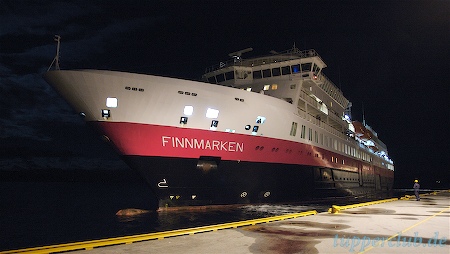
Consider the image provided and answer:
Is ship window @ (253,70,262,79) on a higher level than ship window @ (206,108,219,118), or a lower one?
higher

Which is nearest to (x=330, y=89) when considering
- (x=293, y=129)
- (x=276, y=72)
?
(x=276, y=72)

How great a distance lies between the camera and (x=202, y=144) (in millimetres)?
17594

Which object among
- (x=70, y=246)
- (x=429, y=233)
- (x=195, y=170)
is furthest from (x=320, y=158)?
(x=70, y=246)

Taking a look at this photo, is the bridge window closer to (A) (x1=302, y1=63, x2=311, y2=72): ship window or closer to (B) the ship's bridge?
(B) the ship's bridge

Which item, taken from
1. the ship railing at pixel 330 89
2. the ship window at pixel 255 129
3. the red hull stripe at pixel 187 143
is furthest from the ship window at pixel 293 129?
the ship railing at pixel 330 89

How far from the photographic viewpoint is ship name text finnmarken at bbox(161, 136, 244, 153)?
17.0 m

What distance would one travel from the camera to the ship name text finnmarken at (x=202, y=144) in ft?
55.7

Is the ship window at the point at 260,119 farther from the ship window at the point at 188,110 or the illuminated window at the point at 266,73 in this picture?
the illuminated window at the point at 266,73

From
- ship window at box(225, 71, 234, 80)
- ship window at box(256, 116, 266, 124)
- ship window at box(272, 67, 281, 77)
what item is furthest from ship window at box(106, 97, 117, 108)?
ship window at box(272, 67, 281, 77)

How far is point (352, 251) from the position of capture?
6.79 metres

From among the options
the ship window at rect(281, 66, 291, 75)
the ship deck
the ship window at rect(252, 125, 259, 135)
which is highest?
the ship window at rect(281, 66, 291, 75)

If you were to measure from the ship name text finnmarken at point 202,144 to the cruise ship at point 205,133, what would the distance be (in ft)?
0.18

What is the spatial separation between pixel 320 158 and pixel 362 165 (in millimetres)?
18722

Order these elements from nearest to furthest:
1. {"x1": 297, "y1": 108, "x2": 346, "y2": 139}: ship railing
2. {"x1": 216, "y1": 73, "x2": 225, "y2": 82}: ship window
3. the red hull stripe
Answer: the red hull stripe < {"x1": 297, "y1": 108, "x2": 346, "y2": 139}: ship railing < {"x1": 216, "y1": 73, "x2": 225, "y2": 82}: ship window
